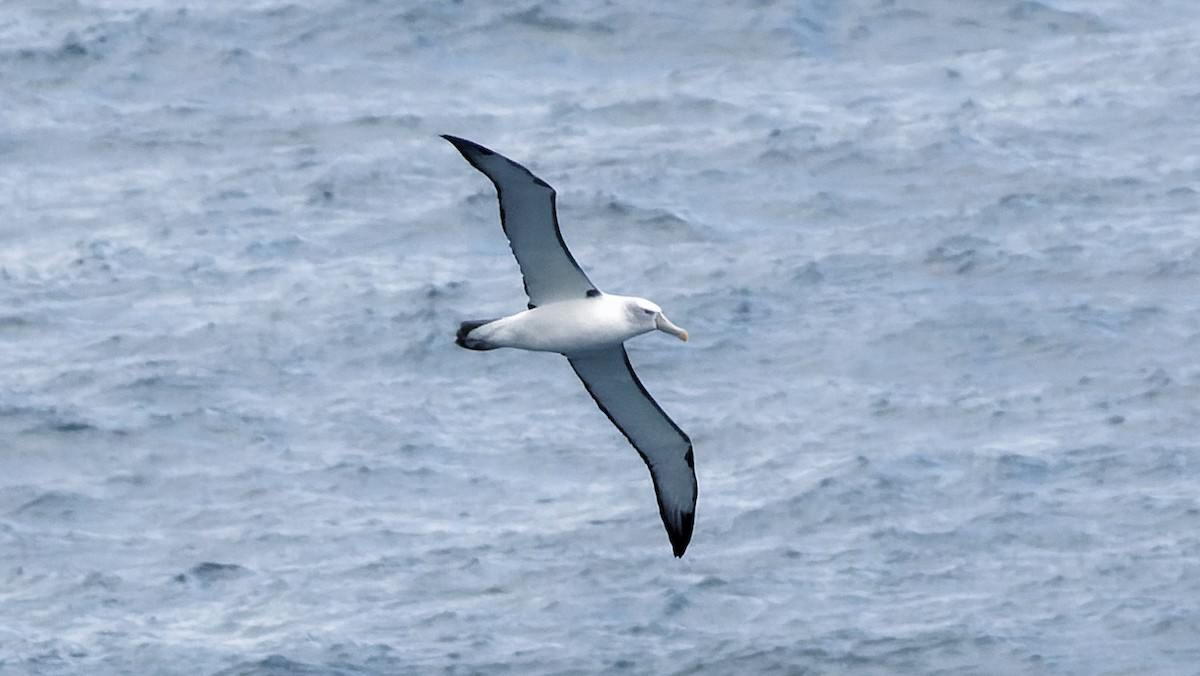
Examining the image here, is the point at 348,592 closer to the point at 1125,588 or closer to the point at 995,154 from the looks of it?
the point at 1125,588

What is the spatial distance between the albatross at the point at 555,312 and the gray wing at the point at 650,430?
11 mm

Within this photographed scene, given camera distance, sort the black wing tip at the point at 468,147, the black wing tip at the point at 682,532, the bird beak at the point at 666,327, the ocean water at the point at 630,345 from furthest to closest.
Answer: the ocean water at the point at 630,345
the black wing tip at the point at 682,532
the bird beak at the point at 666,327
the black wing tip at the point at 468,147

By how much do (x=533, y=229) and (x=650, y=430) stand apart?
104 inches

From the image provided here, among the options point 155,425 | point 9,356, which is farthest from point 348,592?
point 9,356

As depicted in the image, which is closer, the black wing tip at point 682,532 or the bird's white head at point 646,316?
the bird's white head at point 646,316

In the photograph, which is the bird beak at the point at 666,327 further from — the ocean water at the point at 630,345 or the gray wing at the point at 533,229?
the ocean water at the point at 630,345

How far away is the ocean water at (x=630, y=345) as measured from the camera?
2258cm

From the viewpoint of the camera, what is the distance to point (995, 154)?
32.9 m

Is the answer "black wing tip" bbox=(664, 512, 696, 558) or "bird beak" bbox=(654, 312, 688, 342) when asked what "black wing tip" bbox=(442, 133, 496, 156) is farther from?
"black wing tip" bbox=(664, 512, 696, 558)

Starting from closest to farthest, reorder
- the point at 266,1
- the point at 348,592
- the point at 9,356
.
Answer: the point at 348,592
the point at 9,356
the point at 266,1

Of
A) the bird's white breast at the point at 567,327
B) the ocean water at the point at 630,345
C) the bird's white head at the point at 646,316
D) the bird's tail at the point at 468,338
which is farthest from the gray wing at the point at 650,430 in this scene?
the ocean water at the point at 630,345

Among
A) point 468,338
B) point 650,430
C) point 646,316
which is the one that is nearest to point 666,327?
point 646,316

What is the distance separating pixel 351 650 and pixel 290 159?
42.9ft

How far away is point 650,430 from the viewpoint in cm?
1861
